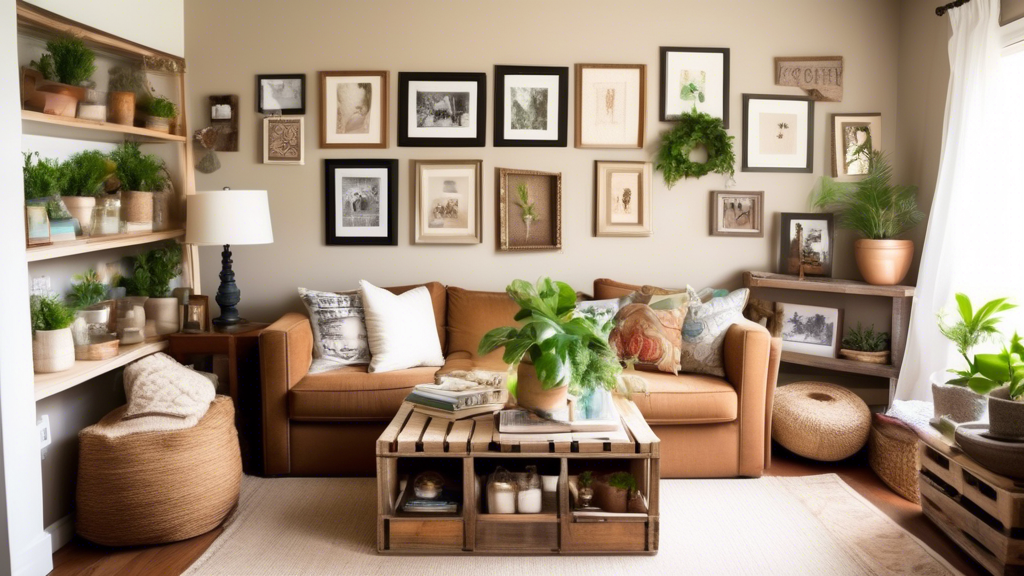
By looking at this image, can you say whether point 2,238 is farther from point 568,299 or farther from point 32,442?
point 568,299

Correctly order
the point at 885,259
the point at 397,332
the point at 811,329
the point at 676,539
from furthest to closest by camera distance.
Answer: the point at 811,329 → the point at 885,259 → the point at 397,332 → the point at 676,539

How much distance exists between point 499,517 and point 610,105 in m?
2.60

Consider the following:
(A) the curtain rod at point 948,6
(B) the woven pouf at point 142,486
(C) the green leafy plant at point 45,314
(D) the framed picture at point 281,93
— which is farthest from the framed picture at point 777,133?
(C) the green leafy plant at point 45,314

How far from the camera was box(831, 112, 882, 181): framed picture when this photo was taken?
15.5 feet

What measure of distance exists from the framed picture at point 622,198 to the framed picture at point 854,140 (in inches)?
42.9

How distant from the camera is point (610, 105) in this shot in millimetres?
4688

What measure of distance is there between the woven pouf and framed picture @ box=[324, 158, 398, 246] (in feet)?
5.84

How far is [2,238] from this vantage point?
8.73 ft

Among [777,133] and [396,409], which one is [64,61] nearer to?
[396,409]

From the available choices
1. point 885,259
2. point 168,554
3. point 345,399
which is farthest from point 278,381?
point 885,259

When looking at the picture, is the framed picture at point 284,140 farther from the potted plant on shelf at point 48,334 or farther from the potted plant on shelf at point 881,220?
the potted plant on shelf at point 881,220

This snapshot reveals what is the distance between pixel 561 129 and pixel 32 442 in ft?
9.99

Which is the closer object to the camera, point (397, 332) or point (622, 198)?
point (397, 332)

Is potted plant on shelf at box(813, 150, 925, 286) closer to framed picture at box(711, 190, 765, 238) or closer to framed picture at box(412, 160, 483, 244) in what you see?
framed picture at box(711, 190, 765, 238)
